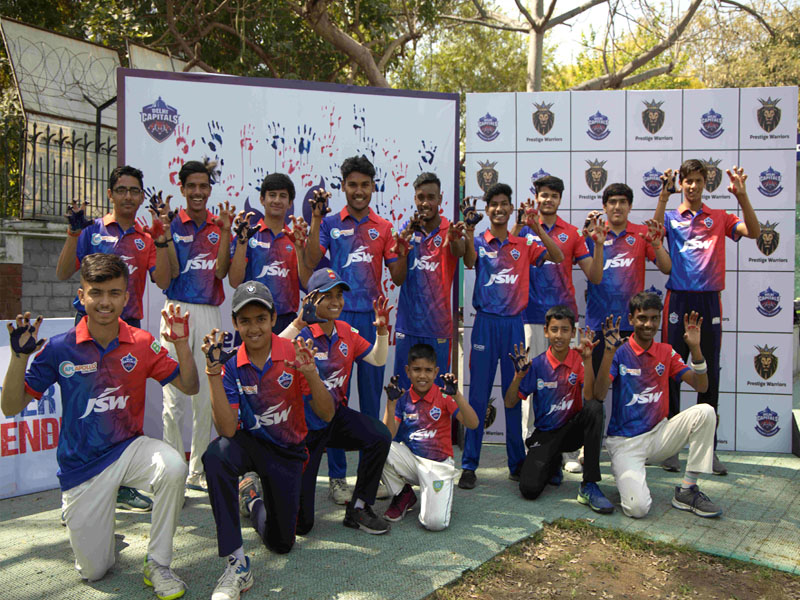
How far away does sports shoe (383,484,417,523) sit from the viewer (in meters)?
3.83

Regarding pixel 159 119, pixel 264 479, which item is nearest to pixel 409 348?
pixel 264 479

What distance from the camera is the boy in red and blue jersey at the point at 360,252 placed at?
4387 mm

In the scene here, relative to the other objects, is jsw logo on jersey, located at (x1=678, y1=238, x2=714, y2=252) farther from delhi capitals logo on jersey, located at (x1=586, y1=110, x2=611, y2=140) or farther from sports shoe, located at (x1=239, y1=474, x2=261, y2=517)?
sports shoe, located at (x1=239, y1=474, x2=261, y2=517)

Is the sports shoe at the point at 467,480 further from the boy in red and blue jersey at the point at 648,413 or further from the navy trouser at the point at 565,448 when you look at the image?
the boy in red and blue jersey at the point at 648,413

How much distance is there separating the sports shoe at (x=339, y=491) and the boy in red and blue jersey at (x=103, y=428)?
131 cm

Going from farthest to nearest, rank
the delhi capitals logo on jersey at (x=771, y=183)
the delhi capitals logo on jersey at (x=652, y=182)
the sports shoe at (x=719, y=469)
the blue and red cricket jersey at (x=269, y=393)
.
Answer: the delhi capitals logo on jersey at (x=652, y=182), the delhi capitals logo on jersey at (x=771, y=183), the sports shoe at (x=719, y=469), the blue and red cricket jersey at (x=269, y=393)

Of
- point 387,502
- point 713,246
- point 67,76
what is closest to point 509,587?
point 387,502

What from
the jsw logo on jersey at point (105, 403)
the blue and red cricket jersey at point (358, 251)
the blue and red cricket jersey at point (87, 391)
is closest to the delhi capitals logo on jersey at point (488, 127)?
the blue and red cricket jersey at point (358, 251)

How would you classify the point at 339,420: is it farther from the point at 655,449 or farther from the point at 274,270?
the point at 655,449

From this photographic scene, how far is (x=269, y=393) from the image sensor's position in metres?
3.33

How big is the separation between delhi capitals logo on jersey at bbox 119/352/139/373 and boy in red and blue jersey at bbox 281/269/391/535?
0.85 metres

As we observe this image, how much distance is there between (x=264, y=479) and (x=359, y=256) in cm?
174

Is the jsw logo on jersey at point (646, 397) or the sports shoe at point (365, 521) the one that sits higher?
the jsw logo on jersey at point (646, 397)

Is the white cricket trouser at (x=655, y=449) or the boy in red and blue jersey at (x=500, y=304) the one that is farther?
the boy in red and blue jersey at (x=500, y=304)
